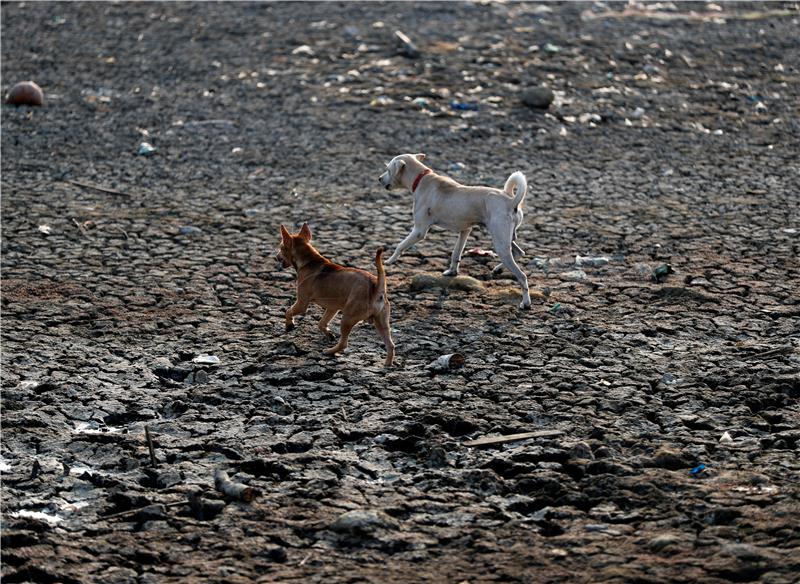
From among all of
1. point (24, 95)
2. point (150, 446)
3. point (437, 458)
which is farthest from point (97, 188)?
point (437, 458)

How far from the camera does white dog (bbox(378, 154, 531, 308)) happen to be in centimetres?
685

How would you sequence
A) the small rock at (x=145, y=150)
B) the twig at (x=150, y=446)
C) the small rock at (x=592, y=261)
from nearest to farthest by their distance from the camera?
the twig at (x=150, y=446) → the small rock at (x=592, y=261) → the small rock at (x=145, y=150)

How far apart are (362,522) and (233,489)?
0.62m

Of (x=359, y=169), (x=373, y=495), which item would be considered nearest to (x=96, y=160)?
(x=359, y=169)

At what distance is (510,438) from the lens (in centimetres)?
501

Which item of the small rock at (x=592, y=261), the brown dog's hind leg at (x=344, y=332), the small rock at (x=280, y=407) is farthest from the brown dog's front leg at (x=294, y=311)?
the small rock at (x=592, y=261)

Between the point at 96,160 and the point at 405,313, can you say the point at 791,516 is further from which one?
the point at 96,160

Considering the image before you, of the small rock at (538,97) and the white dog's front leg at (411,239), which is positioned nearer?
the white dog's front leg at (411,239)

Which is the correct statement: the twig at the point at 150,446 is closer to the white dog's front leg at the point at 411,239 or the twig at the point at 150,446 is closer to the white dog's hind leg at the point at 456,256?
the white dog's front leg at the point at 411,239

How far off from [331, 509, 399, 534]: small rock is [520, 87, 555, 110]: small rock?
7.56 m

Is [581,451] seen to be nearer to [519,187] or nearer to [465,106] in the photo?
[519,187]

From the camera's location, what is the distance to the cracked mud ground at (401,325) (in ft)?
14.0

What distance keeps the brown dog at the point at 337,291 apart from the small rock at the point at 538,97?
5510mm

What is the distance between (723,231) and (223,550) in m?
5.20
